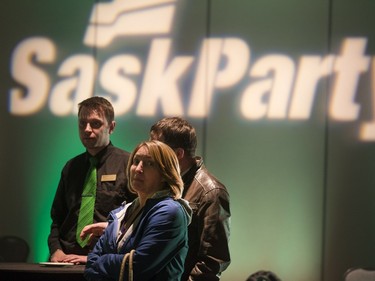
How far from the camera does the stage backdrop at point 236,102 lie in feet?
14.3

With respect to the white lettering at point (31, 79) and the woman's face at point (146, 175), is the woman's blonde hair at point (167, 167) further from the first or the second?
the white lettering at point (31, 79)

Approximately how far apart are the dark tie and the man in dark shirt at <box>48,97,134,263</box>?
0.02m

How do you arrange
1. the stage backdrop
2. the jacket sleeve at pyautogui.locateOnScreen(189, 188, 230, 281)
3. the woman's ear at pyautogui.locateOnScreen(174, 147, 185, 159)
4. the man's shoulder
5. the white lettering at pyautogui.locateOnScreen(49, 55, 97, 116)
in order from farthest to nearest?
the white lettering at pyautogui.locateOnScreen(49, 55, 97, 116) → the stage backdrop → the man's shoulder → the woman's ear at pyautogui.locateOnScreen(174, 147, 185, 159) → the jacket sleeve at pyautogui.locateOnScreen(189, 188, 230, 281)

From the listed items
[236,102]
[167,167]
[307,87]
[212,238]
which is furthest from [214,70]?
[167,167]

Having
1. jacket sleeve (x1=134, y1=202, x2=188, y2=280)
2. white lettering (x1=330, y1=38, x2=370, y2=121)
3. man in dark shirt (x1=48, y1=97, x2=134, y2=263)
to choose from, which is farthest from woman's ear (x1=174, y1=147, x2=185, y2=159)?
white lettering (x1=330, y1=38, x2=370, y2=121)

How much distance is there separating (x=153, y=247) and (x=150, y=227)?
78mm

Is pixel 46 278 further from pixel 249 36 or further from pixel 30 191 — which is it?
pixel 249 36

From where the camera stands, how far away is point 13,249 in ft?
14.5

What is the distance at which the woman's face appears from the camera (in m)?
2.40

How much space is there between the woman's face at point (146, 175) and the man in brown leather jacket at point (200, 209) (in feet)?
1.13

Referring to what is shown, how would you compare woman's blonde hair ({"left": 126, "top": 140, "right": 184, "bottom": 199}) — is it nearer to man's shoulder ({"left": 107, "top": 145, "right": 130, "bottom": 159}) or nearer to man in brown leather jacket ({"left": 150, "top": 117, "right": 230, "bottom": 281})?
man in brown leather jacket ({"left": 150, "top": 117, "right": 230, "bottom": 281})

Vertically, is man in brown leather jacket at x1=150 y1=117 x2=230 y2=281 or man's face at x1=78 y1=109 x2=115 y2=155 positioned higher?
man's face at x1=78 y1=109 x2=115 y2=155

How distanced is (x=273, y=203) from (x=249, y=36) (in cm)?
123

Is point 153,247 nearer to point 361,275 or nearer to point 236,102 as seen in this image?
point 361,275
